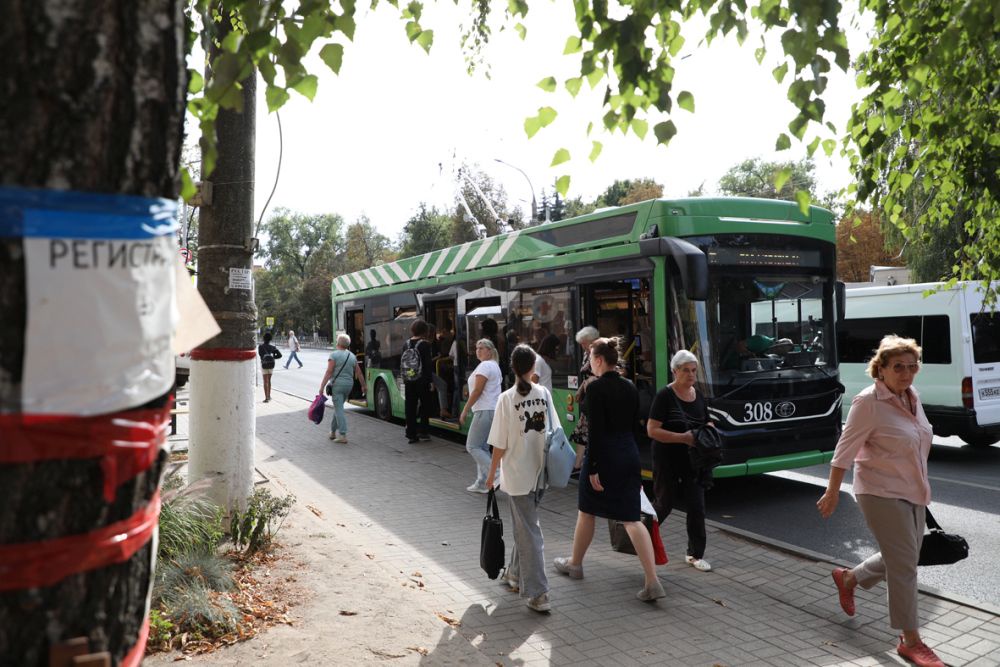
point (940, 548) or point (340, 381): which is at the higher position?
point (340, 381)

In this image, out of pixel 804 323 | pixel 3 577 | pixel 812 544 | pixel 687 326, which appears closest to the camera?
pixel 3 577

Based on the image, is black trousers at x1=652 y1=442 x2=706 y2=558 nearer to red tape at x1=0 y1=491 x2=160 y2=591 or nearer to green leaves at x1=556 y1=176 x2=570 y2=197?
green leaves at x1=556 y1=176 x2=570 y2=197

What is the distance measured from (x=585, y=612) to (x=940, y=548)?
220 centimetres

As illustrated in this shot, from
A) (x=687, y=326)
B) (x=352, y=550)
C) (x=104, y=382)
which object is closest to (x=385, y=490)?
(x=352, y=550)

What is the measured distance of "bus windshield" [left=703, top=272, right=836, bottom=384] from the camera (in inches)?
323

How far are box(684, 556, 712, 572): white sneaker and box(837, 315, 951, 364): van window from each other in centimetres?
571

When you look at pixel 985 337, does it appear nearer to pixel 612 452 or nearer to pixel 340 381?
pixel 612 452

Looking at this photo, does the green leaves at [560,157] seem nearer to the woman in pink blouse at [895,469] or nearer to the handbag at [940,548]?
the woman in pink blouse at [895,469]

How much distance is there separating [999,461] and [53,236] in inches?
486

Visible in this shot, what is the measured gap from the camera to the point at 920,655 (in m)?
4.39

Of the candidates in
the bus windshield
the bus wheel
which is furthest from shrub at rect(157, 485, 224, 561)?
the bus wheel

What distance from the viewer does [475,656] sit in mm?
4266

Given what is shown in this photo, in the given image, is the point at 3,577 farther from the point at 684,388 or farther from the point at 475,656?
the point at 684,388

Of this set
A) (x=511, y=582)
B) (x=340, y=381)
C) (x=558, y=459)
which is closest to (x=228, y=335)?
(x=558, y=459)
